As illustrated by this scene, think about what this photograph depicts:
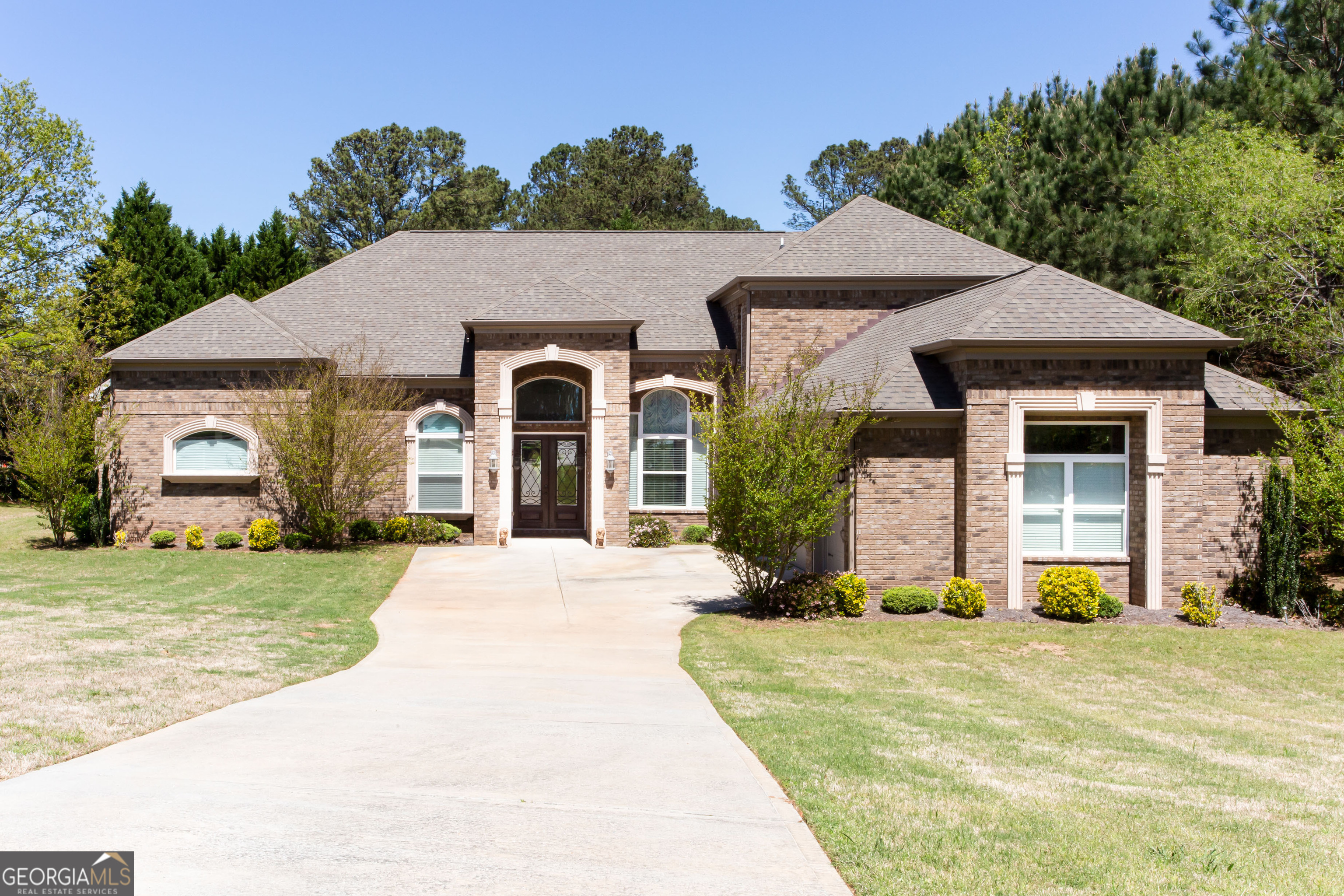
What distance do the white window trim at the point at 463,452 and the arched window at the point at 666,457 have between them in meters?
3.96

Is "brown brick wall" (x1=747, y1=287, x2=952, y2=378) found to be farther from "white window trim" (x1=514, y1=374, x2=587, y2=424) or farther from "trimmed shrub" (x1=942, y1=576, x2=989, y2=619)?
"trimmed shrub" (x1=942, y1=576, x2=989, y2=619)

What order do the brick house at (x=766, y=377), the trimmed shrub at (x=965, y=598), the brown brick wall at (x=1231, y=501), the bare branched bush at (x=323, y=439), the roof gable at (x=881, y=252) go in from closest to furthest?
the trimmed shrub at (x=965, y=598), the brick house at (x=766, y=377), the brown brick wall at (x=1231, y=501), the bare branched bush at (x=323, y=439), the roof gable at (x=881, y=252)

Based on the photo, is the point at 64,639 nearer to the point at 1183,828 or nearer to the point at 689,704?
the point at 689,704

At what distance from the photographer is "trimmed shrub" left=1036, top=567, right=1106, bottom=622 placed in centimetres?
1488

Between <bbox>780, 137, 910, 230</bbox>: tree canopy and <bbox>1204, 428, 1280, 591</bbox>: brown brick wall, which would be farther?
<bbox>780, 137, 910, 230</bbox>: tree canopy

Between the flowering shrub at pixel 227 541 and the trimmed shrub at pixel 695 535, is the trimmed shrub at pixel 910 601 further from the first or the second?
the flowering shrub at pixel 227 541

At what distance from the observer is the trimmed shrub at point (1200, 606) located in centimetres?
1489

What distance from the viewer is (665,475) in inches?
945

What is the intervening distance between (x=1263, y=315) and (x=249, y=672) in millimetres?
22802

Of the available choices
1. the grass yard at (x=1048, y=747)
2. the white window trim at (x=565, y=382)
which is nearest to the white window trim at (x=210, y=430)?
the white window trim at (x=565, y=382)

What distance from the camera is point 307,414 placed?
69.4ft

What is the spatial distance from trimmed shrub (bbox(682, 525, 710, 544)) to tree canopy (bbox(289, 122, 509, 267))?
34982 millimetres

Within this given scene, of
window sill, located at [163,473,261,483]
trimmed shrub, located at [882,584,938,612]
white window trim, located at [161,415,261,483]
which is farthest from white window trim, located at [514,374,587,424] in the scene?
trimmed shrub, located at [882,584,938,612]

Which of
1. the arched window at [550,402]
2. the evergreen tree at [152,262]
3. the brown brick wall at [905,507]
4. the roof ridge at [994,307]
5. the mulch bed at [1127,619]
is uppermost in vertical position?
the evergreen tree at [152,262]
